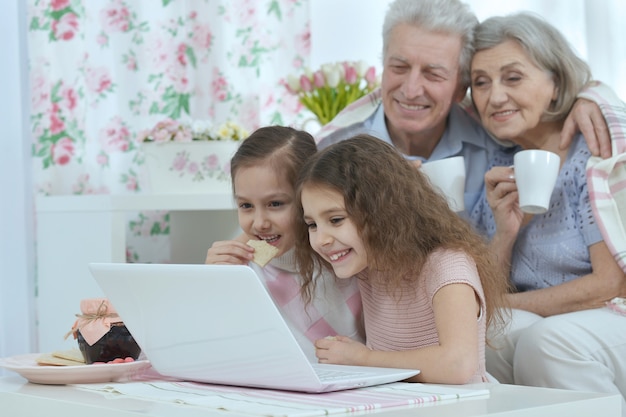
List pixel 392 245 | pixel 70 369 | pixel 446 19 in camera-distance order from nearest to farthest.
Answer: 1. pixel 70 369
2. pixel 392 245
3. pixel 446 19

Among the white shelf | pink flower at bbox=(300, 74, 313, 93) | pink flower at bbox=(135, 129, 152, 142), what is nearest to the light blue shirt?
the white shelf

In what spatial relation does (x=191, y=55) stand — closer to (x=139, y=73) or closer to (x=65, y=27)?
(x=139, y=73)

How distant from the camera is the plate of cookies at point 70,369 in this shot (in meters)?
1.19

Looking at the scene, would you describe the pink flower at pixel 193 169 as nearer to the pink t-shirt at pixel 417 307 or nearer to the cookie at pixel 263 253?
the cookie at pixel 263 253

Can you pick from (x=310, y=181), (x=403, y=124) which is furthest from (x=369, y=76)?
(x=310, y=181)

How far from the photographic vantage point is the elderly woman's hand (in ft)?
6.27

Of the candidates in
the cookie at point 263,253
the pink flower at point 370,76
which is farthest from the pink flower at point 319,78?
the cookie at point 263,253

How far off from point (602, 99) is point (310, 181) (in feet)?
2.73

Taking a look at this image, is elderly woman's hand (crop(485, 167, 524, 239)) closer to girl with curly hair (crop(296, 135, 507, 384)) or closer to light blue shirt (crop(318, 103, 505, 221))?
light blue shirt (crop(318, 103, 505, 221))

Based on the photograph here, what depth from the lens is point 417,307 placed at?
4.72ft

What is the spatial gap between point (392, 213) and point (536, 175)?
1.52 ft

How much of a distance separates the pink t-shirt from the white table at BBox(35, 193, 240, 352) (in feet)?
3.04

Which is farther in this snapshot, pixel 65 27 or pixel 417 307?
pixel 65 27

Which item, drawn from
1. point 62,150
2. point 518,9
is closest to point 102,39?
point 62,150
